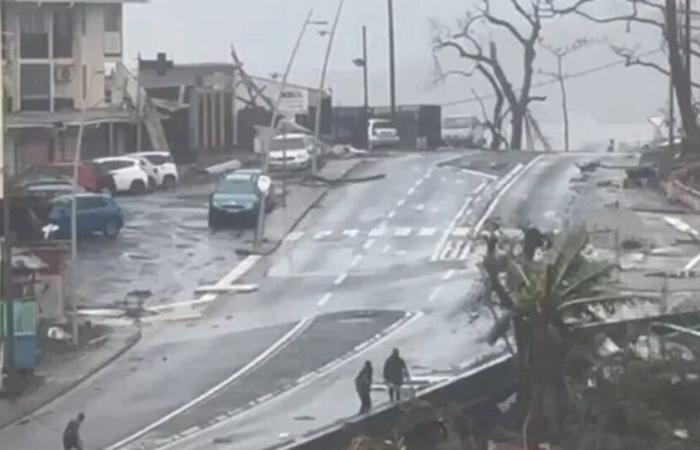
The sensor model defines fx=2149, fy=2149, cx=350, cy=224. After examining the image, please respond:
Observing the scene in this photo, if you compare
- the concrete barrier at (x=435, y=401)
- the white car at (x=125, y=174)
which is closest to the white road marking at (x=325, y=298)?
the concrete barrier at (x=435, y=401)

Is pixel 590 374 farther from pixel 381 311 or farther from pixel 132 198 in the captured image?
pixel 132 198

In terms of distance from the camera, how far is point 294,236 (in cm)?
5738

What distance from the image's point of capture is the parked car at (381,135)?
303 feet

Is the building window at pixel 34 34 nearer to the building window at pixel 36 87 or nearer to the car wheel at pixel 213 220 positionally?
the building window at pixel 36 87

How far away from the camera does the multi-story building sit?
73250 mm

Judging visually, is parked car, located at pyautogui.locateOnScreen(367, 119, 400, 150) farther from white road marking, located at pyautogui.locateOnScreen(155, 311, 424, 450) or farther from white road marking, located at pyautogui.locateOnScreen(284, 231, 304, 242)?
white road marking, located at pyautogui.locateOnScreen(155, 311, 424, 450)

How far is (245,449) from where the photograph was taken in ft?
110

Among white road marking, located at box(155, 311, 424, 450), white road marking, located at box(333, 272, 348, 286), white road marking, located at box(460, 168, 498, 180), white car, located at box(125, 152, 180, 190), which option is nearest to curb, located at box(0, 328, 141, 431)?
white road marking, located at box(155, 311, 424, 450)

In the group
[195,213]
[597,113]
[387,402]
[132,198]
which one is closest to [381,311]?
[387,402]

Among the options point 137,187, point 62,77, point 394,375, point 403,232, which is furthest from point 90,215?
point 394,375

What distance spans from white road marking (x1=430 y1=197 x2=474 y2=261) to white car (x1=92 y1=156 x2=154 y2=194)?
10.9 meters

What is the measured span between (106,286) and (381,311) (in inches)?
276

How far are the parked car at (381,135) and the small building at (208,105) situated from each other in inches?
82.1

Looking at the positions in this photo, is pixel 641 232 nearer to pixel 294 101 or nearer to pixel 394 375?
pixel 394 375
